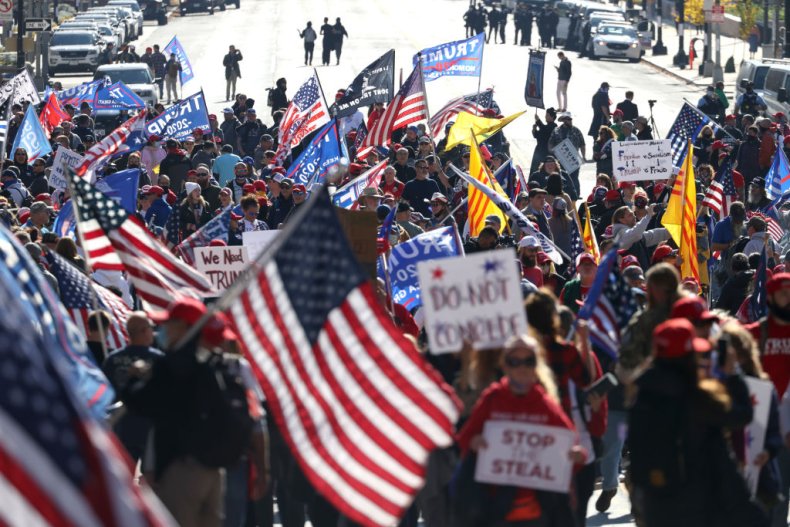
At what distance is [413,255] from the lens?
13773mm

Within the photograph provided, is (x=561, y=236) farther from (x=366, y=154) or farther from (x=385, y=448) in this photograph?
(x=385, y=448)

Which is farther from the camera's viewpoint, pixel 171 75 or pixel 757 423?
pixel 171 75

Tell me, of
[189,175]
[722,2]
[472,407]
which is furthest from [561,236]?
[722,2]

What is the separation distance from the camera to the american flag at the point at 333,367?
7.44 meters

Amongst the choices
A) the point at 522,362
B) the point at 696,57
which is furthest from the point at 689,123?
the point at 696,57

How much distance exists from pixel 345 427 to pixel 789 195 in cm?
1296

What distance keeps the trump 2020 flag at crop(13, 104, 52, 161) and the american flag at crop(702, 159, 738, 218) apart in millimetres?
8362

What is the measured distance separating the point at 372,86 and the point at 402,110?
332cm

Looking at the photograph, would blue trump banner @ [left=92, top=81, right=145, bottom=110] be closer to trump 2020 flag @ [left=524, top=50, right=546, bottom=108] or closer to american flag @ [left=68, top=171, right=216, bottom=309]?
trump 2020 flag @ [left=524, top=50, right=546, bottom=108]

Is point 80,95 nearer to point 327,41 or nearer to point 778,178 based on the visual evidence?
point 778,178

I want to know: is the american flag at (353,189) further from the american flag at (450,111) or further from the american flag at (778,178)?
the american flag at (450,111)

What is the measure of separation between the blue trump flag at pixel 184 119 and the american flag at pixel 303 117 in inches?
58.9

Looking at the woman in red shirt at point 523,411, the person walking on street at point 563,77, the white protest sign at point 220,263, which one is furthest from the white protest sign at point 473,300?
the person walking on street at point 563,77

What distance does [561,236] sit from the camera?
17.1m
